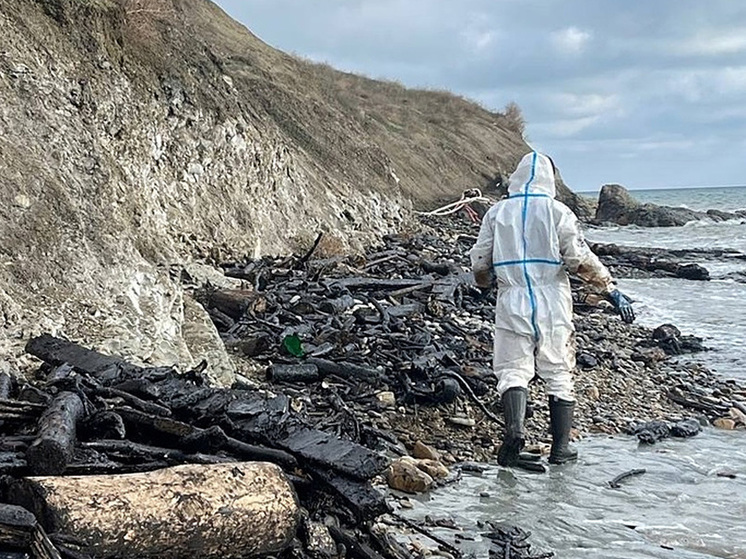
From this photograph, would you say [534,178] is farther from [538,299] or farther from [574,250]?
[538,299]

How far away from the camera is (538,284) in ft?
20.1

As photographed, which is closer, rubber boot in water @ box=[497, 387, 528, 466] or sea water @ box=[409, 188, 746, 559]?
sea water @ box=[409, 188, 746, 559]

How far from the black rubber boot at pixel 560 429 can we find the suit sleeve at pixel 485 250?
108 cm

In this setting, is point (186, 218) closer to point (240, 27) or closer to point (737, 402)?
point (737, 402)

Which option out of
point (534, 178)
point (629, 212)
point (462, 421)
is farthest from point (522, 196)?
point (629, 212)

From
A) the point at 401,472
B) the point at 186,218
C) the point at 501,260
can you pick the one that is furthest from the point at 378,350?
the point at 186,218

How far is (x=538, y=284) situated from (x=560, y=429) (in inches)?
42.6

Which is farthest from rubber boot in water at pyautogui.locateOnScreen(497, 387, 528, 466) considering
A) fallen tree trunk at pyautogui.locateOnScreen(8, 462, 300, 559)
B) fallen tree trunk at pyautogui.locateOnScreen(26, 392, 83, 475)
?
fallen tree trunk at pyautogui.locateOnScreen(26, 392, 83, 475)

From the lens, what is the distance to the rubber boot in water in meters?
5.90

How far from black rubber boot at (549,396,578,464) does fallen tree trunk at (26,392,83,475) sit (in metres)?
3.65

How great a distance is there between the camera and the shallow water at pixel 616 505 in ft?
15.2

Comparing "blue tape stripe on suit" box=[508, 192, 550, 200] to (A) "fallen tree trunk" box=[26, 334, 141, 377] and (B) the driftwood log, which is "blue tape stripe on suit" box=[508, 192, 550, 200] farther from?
(B) the driftwood log

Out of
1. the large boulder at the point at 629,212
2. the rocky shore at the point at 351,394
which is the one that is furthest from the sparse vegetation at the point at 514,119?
the rocky shore at the point at 351,394

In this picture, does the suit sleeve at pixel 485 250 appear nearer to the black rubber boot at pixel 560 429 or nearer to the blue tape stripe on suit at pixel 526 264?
the blue tape stripe on suit at pixel 526 264
